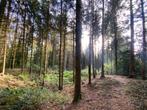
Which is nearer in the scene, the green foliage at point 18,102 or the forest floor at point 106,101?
the green foliage at point 18,102

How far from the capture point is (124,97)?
40.8ft

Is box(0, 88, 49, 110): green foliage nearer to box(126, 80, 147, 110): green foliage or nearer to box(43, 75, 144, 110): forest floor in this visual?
box(43, 75, 144, 110): forest floor

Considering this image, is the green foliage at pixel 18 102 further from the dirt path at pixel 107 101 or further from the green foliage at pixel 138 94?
the green foliage at pixel 138 94

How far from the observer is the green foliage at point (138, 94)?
10.7 meters

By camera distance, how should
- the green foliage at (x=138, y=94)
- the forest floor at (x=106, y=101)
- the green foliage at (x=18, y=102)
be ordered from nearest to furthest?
the green foliage at (x=18, y=102) < the forest floor at (x=106, y=101) < the green foliage at (x=138, y=94)

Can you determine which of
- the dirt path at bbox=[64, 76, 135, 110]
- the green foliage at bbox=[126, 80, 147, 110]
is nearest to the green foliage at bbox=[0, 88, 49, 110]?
the dirt path at bbox=[64, 76, 135, 110]

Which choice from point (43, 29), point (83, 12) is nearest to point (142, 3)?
point (83, 12)

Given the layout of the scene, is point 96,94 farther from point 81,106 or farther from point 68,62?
point 68,62

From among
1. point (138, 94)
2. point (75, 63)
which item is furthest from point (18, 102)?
point (138, 94)

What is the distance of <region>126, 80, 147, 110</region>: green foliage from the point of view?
10692 millimetres

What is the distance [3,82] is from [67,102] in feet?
23.3

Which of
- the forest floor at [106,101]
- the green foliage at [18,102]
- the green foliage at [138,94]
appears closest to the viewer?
the green foliage at [18,102]

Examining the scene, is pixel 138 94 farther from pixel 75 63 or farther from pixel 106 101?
pixel 75 63

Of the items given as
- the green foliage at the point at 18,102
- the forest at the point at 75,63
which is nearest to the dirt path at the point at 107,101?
the forest at the point at 75,63
